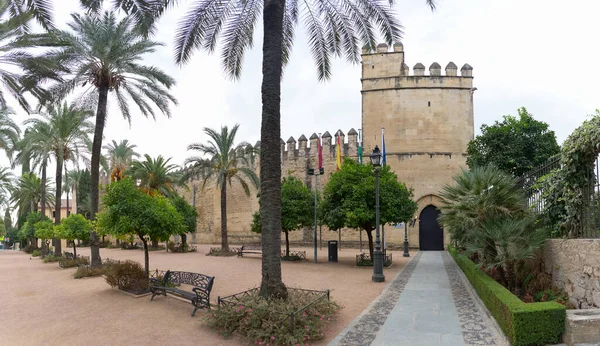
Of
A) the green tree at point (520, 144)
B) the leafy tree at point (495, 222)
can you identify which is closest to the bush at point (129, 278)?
the leafy tree at point (495, 222)

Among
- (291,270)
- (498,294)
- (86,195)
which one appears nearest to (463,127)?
(291,270)

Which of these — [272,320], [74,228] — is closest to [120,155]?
[74,228]

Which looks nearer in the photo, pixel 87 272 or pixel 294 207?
pixel 87 272

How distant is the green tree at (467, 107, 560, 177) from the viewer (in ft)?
56.3

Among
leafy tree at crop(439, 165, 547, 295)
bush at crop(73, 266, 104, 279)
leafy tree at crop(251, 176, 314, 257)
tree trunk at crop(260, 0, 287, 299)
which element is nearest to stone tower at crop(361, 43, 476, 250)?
leafy tree at crop(251, 176, 314, 257)

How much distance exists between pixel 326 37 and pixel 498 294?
317 inches

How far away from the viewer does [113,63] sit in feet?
50.4

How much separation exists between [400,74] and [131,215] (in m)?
23.0

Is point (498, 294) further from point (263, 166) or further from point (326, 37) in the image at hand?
point (326, 37)

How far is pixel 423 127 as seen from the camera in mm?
28281

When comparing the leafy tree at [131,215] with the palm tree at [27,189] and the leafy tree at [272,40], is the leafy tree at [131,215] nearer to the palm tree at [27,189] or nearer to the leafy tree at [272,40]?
the leafy tree at [272,40]

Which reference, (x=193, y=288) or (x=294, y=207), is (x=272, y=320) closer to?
(x=193, y=288)

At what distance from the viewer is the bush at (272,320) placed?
6.18 m

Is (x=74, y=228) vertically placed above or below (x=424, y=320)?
above
